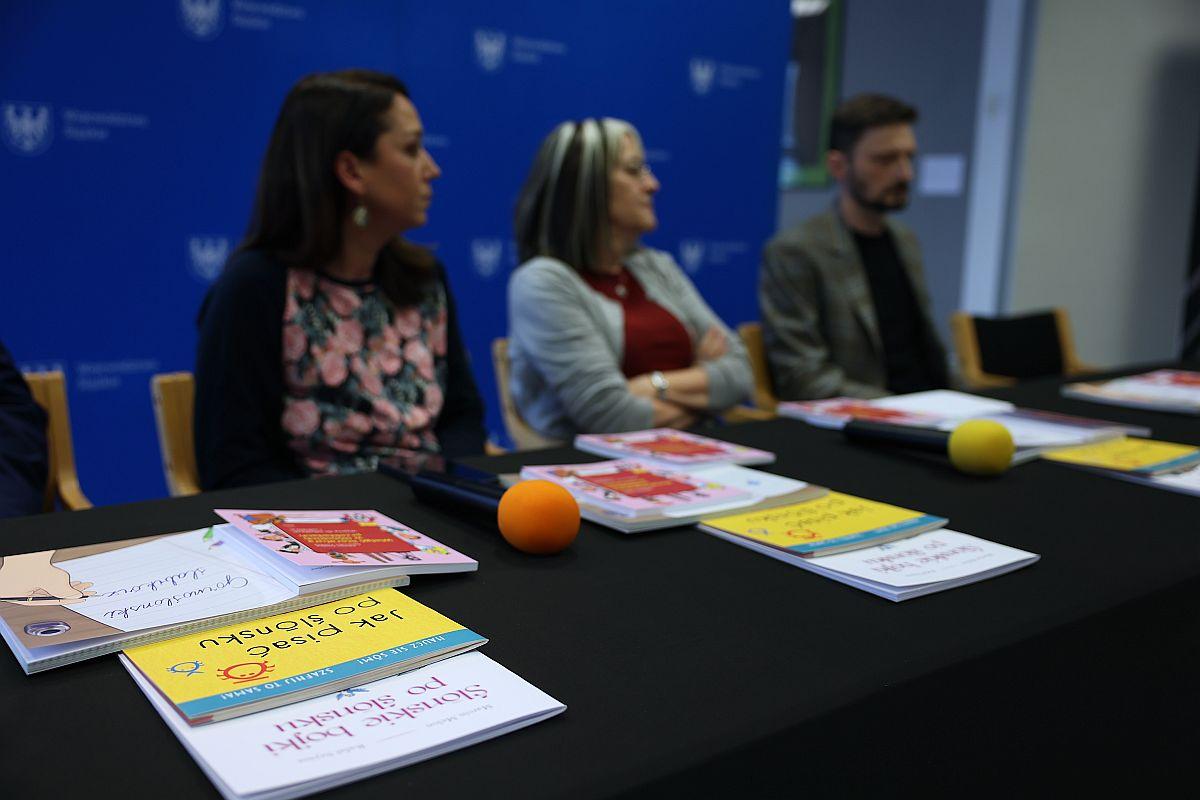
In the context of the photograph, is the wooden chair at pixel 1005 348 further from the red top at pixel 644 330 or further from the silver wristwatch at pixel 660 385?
the silver wristwatch at pixel 660 385

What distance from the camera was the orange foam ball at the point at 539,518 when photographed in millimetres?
879

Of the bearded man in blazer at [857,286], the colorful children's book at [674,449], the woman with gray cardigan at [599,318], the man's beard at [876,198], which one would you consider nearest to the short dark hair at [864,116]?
the bearded man in blazer at [857,286]

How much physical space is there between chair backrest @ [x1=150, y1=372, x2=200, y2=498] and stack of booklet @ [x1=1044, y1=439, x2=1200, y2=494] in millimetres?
1447

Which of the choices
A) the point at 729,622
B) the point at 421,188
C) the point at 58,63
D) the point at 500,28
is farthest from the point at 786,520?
the point at 500,28

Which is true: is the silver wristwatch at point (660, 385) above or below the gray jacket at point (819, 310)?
below

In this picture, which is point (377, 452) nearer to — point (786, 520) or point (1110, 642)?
point (786, 520)

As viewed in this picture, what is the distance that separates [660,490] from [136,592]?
1.85 ft

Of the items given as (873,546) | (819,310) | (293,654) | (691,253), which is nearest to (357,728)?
(293,654)

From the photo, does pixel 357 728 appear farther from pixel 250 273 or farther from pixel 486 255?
pixel 486 255

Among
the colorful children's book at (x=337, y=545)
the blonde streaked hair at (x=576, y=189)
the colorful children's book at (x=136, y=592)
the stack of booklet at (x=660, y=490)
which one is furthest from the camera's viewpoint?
the blonde streaked hair at (x=576, y=189)

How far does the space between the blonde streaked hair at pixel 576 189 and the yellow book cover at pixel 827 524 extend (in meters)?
1.28

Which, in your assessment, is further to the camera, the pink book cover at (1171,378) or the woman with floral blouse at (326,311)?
the pink book cover at (1171,378)

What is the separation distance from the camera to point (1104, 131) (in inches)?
207

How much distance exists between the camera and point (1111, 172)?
17.5ft
